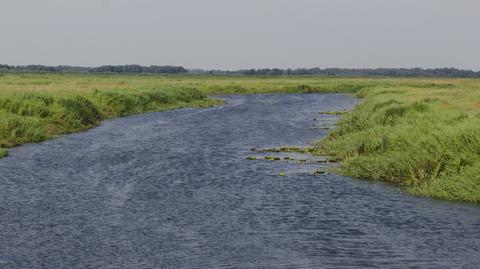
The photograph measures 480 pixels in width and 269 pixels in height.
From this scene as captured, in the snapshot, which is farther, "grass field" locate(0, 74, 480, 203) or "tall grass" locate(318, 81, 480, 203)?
"grass field" locate(0, 74, 480, 203)

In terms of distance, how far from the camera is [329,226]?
15.7 m

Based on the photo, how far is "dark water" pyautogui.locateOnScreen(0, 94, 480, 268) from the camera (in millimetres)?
13062

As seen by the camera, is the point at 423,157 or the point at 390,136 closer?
the point at 423,157

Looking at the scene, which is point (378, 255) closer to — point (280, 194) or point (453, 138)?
point (280, 194)

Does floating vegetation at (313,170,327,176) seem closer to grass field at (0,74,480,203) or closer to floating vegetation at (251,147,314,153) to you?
grass field at (0,74,480,203)

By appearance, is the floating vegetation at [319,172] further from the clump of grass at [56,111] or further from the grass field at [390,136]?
the clump of grass at [56,111]

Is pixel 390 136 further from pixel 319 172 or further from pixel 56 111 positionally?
pixel 56 111

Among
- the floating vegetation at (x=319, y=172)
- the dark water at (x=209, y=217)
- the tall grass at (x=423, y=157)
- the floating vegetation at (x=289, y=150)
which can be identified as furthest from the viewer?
the floating vegetation at (x=289, y=150)

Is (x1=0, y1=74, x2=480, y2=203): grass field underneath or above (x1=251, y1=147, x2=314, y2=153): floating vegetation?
above

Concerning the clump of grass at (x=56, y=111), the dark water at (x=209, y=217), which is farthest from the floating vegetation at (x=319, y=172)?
the clump of grass at (x=56, y=111)

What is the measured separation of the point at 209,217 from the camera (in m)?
16.6

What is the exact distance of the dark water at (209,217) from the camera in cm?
1306

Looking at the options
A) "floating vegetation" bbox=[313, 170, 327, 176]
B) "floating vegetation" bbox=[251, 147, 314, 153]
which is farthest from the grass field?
"floating vegetation" bbox=[313, 170, 327, 176]

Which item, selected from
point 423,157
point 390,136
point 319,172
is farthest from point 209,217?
point 390,136
